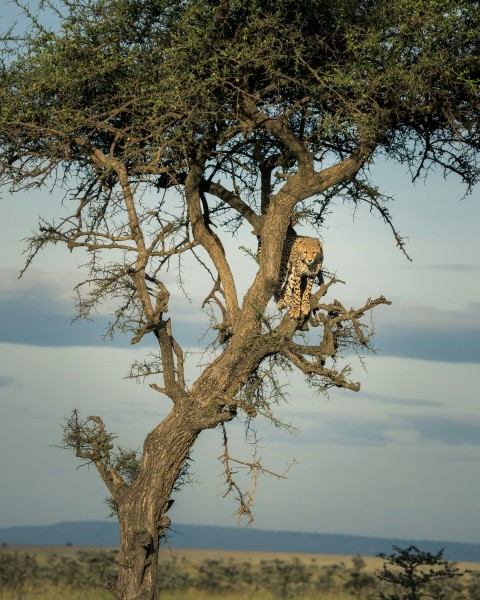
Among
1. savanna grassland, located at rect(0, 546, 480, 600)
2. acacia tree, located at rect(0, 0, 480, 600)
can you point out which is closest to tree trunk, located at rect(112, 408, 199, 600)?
acacia tree, located at rect(0, 0, 480, 600)

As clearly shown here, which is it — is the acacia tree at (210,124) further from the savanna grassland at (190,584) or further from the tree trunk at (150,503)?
the savanna grassland at (190,584)

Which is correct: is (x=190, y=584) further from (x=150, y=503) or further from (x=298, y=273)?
(x=298, y=273)

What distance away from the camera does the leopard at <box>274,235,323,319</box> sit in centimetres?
1189

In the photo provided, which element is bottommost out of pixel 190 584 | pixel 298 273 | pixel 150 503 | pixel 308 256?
pixel 190 584

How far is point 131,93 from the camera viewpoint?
12148mm

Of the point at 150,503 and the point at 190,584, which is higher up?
the point at 150,503

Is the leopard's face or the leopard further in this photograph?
the leopard's face

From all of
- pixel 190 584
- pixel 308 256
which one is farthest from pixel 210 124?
pixel 190 584

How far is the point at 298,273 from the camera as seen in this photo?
12039 millimetres

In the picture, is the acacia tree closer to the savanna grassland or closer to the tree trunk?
the tree trunk

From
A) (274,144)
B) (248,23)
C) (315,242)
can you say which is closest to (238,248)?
(315,242)

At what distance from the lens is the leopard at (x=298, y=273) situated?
11.9 meters

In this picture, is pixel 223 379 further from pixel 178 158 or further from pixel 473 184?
pixel 473 184

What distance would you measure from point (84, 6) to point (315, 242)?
14.3 feet
